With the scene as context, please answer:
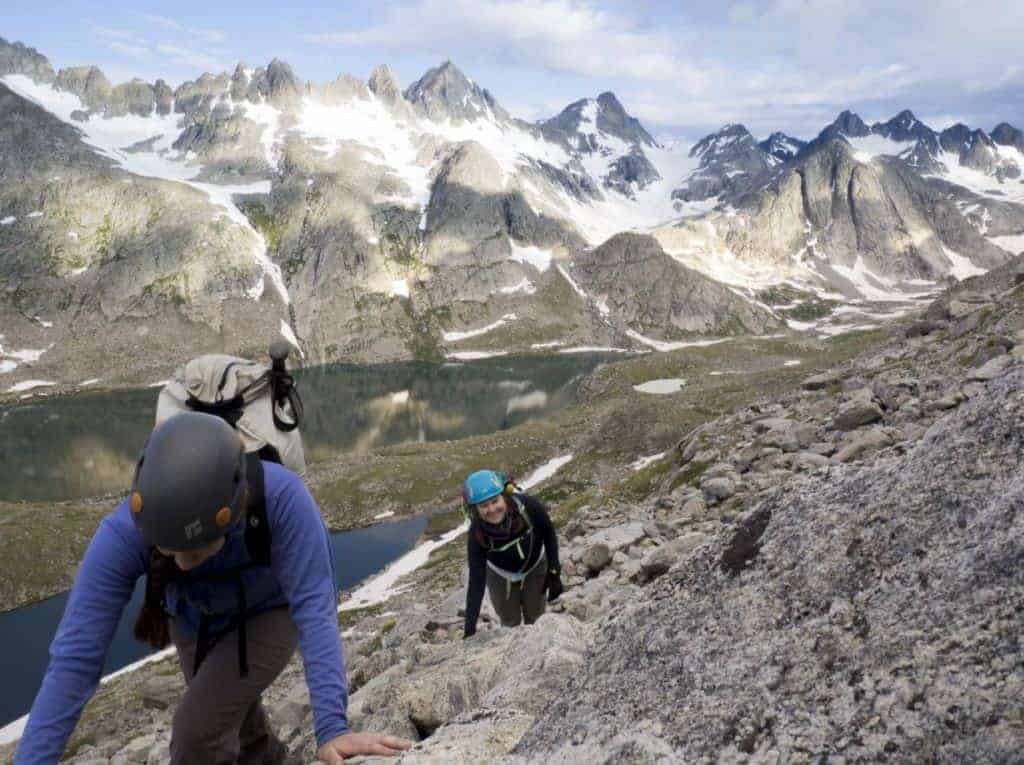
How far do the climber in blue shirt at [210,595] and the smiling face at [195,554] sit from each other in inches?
0.4

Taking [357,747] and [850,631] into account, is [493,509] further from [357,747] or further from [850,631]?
[850,631]

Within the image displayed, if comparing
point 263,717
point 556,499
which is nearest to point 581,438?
point 556,499

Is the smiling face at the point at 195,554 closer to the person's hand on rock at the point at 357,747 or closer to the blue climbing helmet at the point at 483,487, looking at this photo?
the person's hand on rock at the point at 357,747

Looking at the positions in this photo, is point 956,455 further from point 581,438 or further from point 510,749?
point 581,438

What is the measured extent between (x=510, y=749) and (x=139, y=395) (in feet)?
655

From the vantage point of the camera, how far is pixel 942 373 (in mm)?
24109

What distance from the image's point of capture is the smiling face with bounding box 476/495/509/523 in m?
11.6

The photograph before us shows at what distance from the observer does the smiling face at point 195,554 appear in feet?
14.8

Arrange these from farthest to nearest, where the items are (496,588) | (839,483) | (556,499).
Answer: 1. (556,499)
2. (496,588)
3. (839,483)

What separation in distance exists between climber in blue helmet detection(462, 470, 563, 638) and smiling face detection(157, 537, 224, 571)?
676cm

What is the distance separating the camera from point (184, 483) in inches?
165

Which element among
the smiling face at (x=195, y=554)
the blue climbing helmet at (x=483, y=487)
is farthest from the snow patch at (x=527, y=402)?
the smiling face at (x=195, y=554)

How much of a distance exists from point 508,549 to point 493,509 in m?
1.20

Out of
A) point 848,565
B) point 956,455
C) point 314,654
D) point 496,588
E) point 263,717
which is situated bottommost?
point 496,588
